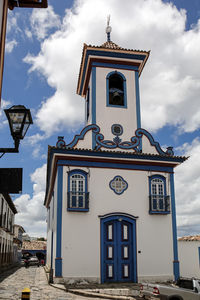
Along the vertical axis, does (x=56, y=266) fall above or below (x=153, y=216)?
below

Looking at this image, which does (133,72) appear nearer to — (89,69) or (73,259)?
(89,69)

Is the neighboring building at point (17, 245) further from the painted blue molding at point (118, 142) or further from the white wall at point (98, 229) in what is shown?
the white wall at point (98, 229)

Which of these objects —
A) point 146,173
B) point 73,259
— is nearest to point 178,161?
point 146,173

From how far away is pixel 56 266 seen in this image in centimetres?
1452

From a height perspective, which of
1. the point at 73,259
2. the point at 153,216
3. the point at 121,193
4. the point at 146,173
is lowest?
the point at 73,259

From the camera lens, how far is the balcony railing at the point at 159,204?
52.8 ft

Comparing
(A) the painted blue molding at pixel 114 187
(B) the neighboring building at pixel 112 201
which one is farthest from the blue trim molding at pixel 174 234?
(A) the painted blue molding at pixel 114 187

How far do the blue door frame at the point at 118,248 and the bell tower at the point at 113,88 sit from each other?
169 inches

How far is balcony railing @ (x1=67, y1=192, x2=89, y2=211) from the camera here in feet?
49.7

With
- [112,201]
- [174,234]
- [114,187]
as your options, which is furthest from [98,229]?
[174,234]

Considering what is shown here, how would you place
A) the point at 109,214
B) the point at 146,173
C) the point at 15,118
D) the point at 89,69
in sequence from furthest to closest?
the point at 89,69
the point at 146,173
the point at 109,214
the point at 15,118

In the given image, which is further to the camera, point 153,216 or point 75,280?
point 153,216

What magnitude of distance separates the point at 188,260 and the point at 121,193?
5.01 meters

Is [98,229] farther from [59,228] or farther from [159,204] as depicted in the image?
[159,204]
